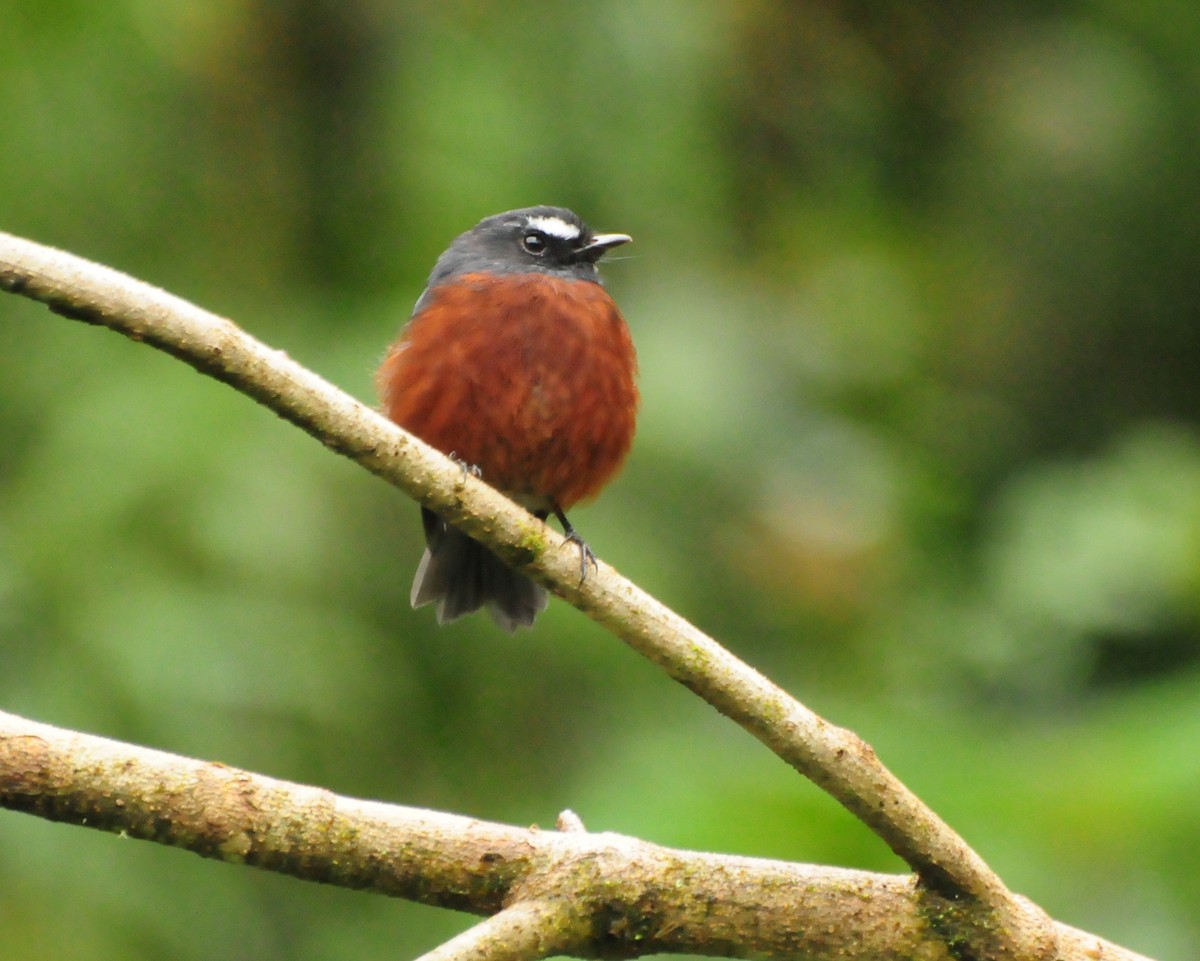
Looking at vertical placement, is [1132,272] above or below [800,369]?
above

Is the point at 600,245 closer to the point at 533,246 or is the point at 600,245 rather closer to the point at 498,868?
the point at 533,246

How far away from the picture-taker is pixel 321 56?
23.9 feet

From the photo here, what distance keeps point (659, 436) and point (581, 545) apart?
6.64 feet

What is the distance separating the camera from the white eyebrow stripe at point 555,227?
5.29 meters

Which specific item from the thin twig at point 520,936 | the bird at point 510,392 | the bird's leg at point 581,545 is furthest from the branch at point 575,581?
the bird at point 510,392

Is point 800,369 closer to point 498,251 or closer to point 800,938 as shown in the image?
point 498,251

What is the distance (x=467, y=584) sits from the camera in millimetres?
5184

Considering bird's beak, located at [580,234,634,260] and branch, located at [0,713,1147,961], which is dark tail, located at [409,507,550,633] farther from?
branch, located at [0,713,1147,961]

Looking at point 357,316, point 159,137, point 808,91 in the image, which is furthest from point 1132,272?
point 159,137

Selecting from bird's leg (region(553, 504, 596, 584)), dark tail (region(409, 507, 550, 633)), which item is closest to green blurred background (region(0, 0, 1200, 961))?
dark tail (region(409, 507, 550, 633))

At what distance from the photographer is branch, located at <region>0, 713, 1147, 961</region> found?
3.04m

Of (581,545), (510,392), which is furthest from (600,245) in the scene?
(581,545)

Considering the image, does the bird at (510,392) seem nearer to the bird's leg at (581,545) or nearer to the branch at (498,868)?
the bird's leg at (581,545)

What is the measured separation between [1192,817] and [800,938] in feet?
6.42
